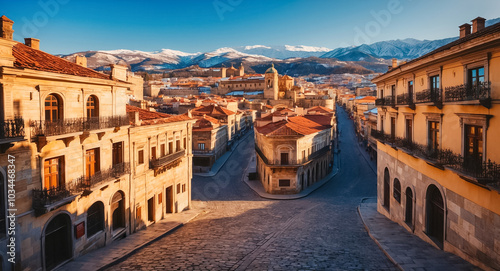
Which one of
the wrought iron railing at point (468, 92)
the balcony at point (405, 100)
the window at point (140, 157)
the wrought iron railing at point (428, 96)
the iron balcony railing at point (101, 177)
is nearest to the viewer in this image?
the wrought iron railing at point (468, 92)

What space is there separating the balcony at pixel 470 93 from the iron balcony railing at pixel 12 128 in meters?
18.0

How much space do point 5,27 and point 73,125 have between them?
498 cm

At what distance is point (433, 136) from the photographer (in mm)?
17688

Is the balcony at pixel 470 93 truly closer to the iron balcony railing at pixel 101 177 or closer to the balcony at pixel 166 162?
the iron balcony railing at pixel 101 177

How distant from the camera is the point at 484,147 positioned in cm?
1291

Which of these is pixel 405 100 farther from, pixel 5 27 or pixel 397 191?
pixel 5 27

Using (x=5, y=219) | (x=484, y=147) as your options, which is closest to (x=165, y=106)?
(x=5, y=219)

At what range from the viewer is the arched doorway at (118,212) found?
20233 mm

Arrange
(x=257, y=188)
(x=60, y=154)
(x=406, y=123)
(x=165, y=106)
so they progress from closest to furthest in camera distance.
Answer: (x=60, y=154), (x=406, y=123), (x=257, y=188), (x=165, y=106)

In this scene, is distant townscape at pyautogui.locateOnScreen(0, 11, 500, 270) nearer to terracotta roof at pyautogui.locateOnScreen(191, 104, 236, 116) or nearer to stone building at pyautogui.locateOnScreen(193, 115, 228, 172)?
stone building at pyautogui.locateOnScreen(193, 115, 228, 172)

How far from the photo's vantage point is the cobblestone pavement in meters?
15.1

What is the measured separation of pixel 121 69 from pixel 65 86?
276 inches

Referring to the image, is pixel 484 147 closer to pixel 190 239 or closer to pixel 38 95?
pixel 190 239

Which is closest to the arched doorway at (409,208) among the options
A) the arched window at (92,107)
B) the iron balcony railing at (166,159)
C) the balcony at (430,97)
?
the balcony at (430,97)
